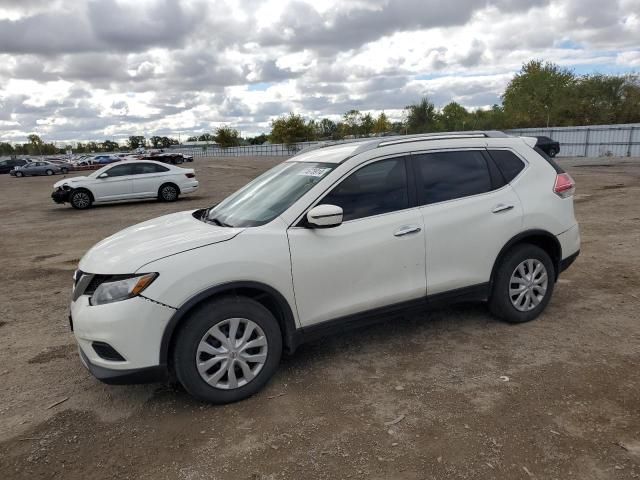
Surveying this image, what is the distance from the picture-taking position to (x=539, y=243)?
465 cm

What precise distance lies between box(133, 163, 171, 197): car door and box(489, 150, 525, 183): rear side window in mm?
14015

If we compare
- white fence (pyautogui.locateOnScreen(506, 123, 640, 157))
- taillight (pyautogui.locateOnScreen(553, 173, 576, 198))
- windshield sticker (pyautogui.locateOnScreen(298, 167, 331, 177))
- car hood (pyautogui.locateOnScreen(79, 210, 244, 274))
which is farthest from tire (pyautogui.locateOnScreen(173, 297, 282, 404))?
white fence (pyautogui.locateOnScreen(506, 123, 640, 157))

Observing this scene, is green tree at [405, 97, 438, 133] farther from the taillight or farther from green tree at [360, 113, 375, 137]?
the taillight

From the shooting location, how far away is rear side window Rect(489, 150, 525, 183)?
14.7 feet

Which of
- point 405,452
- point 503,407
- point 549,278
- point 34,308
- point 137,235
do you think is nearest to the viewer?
point 405,452

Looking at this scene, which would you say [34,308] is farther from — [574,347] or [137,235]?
[574,347]

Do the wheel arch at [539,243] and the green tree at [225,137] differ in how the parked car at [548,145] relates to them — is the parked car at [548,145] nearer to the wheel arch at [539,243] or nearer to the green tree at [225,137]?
the wheel arch at [539,243]

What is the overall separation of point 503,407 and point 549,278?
184cm

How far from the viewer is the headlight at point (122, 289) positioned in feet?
10.3

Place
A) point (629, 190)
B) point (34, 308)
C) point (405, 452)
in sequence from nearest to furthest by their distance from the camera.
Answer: point (405, 452) < point (34, 308) < point (629, 190)

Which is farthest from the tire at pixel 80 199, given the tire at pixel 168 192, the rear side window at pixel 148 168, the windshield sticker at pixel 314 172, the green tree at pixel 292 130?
the green tree at pixel 292 130

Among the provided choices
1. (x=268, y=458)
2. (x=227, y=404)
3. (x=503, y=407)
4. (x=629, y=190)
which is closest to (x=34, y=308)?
(x=227, y=404)

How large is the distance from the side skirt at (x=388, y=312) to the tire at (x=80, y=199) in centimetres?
1452

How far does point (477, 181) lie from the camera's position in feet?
14.2
